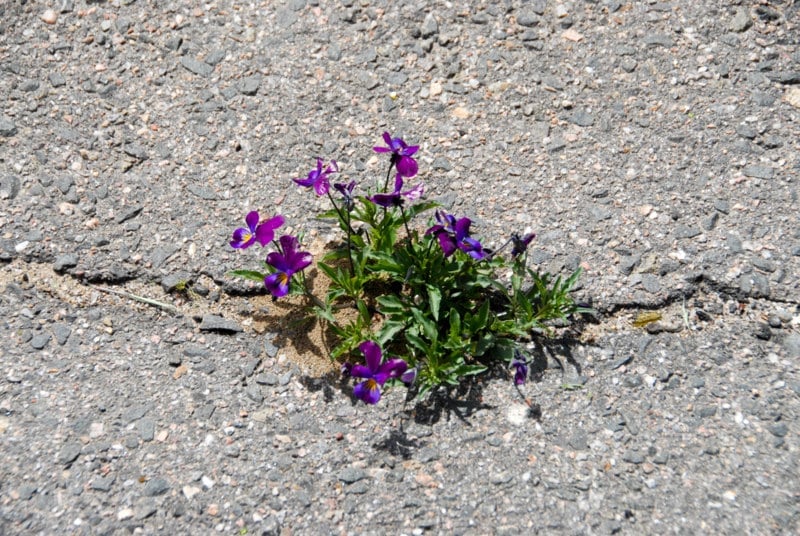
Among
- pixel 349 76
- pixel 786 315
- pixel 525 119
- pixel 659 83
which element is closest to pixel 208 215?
pixel 349 76

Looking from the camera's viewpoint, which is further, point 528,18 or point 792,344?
point 528,18

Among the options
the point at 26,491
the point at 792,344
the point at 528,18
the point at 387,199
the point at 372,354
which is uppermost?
the point at 528,18

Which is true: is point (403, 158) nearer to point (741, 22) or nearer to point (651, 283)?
point (651, 283)

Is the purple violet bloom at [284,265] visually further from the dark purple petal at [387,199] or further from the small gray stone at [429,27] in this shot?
the small gray stone at [429,27]

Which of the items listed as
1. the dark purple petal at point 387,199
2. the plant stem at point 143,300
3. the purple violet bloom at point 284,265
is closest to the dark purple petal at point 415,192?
the dark purple petal at point 387,199

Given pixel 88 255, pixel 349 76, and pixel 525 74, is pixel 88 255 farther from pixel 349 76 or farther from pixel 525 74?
pixel 525 74

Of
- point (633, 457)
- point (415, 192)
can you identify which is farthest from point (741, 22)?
point (633, 457)

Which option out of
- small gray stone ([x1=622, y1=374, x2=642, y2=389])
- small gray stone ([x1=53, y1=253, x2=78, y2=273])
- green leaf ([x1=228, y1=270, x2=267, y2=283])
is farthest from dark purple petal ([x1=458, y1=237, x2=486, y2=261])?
small gray stone ([x1=53, y1=253, x2=78, y2=273])
